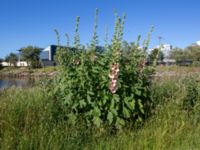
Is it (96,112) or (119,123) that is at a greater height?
(96,112)

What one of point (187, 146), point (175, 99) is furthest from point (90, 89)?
point (175, 99)

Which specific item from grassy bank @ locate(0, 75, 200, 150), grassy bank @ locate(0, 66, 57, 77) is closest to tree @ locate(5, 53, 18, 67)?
grassy bank @ locate(0, 66, 57, 77)

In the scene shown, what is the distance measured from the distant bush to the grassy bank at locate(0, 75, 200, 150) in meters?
0.20

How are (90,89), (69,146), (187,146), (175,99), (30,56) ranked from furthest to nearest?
(30,56) < (175,99) < (90,89) < (187,146) < (69,146)

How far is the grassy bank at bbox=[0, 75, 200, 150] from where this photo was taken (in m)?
4.91

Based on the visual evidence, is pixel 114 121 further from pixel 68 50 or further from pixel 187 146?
pixel 68 50

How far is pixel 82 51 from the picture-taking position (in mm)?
6375

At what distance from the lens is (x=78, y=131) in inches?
212

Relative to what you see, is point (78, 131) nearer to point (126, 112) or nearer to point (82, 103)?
point (82, 103)

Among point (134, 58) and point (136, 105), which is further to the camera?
point (134, 58)

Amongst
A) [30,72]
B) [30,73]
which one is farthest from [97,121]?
[30,72]

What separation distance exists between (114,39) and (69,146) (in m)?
2.36

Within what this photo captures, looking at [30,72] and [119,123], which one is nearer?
[119,123]

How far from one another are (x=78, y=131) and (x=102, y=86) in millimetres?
861
